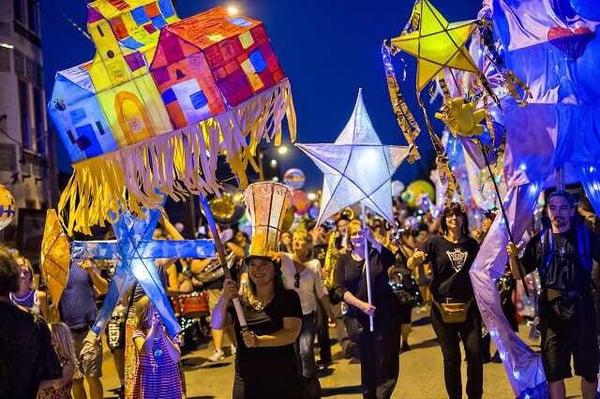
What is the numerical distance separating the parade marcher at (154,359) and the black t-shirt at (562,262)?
9.86ft

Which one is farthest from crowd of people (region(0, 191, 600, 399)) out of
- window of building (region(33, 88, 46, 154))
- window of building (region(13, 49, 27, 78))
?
window of building (region(33, 88, 46, 154))

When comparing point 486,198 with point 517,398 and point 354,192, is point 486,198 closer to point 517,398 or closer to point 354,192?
point 354,192

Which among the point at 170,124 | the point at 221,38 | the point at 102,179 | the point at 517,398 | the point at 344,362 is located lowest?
the point at 344,362

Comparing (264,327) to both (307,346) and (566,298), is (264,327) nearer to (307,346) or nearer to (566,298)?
(566,298)

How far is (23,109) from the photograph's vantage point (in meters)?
19.9

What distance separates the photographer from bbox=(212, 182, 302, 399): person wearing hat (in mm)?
4586

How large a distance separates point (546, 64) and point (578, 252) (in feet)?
4.67

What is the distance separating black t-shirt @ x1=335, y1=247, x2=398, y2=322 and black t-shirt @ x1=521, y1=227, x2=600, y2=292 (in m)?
1.44

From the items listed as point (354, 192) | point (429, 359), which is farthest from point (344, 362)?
point (354, 192)

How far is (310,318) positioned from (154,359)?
211 centimetres

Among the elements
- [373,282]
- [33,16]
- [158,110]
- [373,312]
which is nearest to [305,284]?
[373,282]

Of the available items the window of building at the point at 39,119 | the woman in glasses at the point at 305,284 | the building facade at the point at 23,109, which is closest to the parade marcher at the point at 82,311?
the woman in glasses at the point at 305,284

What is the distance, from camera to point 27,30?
20250 millimetres

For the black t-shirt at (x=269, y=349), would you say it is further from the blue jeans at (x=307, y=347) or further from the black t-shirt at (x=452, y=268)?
the blue jeans at (x=307, y=347)
